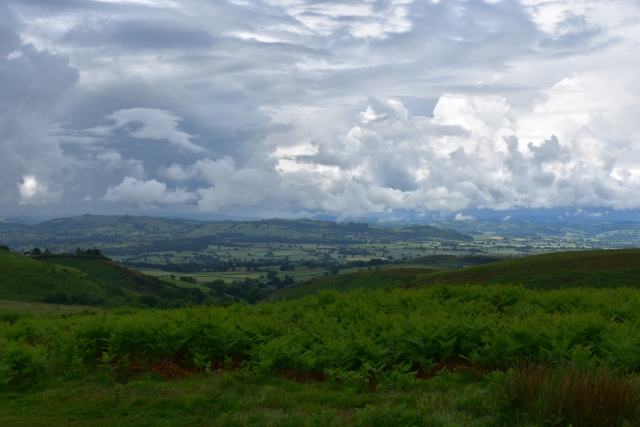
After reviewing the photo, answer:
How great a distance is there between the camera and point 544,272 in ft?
177

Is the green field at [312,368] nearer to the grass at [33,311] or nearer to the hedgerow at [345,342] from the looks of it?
the hedgerow at [345,342]

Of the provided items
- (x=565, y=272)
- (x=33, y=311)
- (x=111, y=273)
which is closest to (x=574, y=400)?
(x=33, y=311)

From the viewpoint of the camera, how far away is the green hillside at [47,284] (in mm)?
96125

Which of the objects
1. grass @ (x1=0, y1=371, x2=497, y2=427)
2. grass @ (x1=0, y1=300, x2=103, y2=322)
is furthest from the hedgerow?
grass @ (x1=0, y1=300, x2=103, y2=322)

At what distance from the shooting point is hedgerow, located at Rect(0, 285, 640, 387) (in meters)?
13.1

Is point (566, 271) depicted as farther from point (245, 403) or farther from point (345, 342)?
point (245, 403)

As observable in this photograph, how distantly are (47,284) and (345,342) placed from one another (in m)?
105

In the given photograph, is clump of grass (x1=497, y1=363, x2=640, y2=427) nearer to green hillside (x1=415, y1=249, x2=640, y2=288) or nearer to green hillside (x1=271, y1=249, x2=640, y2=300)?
green hillside (x1=271, y1=249, x2=640, y2=300)

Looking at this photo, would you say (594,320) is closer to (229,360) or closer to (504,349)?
(504,349)

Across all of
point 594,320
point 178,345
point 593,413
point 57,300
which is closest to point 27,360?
point 178,345

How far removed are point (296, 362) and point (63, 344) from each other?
7576 mm

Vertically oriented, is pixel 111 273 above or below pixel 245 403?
below

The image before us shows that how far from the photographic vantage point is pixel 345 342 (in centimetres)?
1406

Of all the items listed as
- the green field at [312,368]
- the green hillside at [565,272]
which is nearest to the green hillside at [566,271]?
the green hillside at [565,272]
